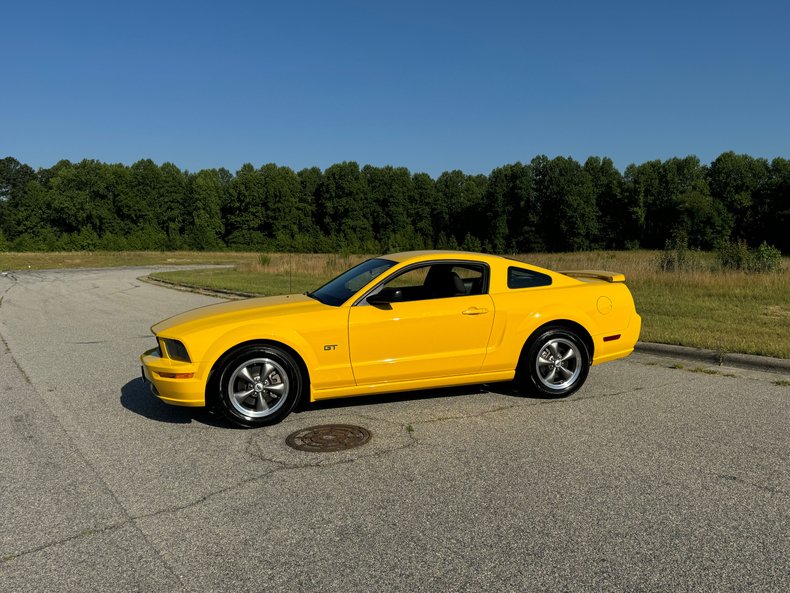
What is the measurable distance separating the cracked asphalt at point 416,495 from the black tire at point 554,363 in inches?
6.1

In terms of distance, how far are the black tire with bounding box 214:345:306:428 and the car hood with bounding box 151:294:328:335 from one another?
376 mm

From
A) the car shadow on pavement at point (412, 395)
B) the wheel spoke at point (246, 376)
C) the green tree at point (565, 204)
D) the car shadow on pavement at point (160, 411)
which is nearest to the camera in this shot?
the wheel spoke at point (246, 376)

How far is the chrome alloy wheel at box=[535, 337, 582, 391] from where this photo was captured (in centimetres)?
612

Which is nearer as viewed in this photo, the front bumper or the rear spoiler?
the front bumper

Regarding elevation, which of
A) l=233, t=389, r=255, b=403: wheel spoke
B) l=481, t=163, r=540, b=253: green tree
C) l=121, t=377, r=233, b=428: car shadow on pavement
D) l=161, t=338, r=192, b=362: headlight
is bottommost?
l=121, t=377, r=233, b=428: car shadow on pavement

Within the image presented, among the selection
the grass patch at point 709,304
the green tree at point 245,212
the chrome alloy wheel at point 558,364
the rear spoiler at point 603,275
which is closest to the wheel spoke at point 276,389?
the chrome alloy wheel at point 558,364

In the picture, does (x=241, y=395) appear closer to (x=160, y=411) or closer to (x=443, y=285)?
(x=160, y=411)

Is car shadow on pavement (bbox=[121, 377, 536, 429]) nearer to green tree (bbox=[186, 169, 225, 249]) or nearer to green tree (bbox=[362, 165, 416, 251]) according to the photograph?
green tree (bbox=[186, 169, 225, 249])

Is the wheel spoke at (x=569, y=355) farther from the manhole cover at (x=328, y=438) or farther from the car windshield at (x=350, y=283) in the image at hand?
the manhole cover at (x=328, y=438)

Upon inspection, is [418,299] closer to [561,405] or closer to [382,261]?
[382,261]

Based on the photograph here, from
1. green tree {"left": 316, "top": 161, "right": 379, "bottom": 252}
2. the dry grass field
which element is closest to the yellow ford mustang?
the dry grass field

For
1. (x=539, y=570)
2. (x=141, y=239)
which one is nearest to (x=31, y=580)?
(x=539, y=570)

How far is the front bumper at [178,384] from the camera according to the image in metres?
Result: 5.15

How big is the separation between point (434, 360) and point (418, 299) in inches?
25.1
